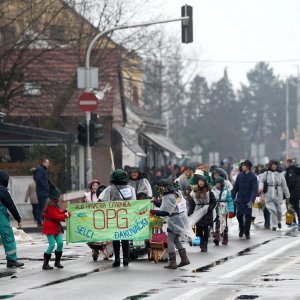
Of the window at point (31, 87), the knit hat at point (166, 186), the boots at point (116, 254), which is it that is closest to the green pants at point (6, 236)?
the boots at point (116, 254)

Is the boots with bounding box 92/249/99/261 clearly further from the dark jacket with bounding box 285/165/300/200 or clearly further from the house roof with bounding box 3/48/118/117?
the house roof with bounding box 3/48/118/117

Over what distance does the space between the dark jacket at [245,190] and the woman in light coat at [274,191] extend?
2.20 meters

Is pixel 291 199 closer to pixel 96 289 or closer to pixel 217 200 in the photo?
pixel 217 200

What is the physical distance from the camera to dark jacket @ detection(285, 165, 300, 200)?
3007 cm

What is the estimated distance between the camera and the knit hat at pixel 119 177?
63.7 ft

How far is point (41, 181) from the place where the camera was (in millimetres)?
31859

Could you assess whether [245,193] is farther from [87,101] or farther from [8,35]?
[8,35]

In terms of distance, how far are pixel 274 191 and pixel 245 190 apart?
2.59m

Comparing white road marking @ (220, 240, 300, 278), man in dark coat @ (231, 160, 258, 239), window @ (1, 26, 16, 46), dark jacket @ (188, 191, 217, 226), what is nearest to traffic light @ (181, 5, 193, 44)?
man in dark coat @ (231, 160, 258, 239)

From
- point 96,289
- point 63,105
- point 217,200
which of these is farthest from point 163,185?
→ point 63,105

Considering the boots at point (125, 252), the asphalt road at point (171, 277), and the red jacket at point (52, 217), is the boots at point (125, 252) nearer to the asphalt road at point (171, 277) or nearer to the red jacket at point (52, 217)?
the asphalt road at point (171, 277)

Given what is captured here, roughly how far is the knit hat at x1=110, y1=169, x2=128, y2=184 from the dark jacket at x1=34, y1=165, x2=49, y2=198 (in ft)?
40.5

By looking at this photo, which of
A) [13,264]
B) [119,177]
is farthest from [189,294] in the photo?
[13,264]

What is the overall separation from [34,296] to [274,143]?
151428mm
